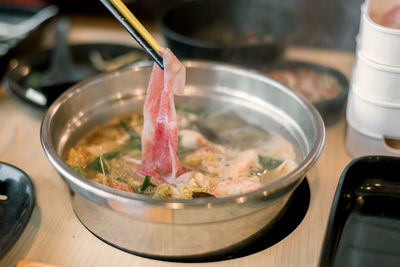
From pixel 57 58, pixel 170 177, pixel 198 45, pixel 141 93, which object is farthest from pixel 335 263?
pixel 57 58

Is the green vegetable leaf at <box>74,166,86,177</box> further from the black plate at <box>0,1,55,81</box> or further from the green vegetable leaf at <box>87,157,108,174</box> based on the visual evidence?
the black plate at <box>0,1,55,81</box>

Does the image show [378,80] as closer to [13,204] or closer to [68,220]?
[68,220]

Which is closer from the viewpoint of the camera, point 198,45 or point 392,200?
point 392,200

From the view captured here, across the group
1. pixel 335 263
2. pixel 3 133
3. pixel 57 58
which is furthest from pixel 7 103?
pixel 335 263

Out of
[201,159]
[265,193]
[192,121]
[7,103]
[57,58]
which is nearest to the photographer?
[265,193]

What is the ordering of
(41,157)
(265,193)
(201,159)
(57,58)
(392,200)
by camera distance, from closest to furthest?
(265,193), (392,200), (201,159), (41,157), (57,58)

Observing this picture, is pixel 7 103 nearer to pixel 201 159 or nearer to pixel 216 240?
pixel 201 159

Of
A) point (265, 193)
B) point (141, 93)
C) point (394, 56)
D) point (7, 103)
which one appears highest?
point (394, 56)

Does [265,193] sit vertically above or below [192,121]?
above
